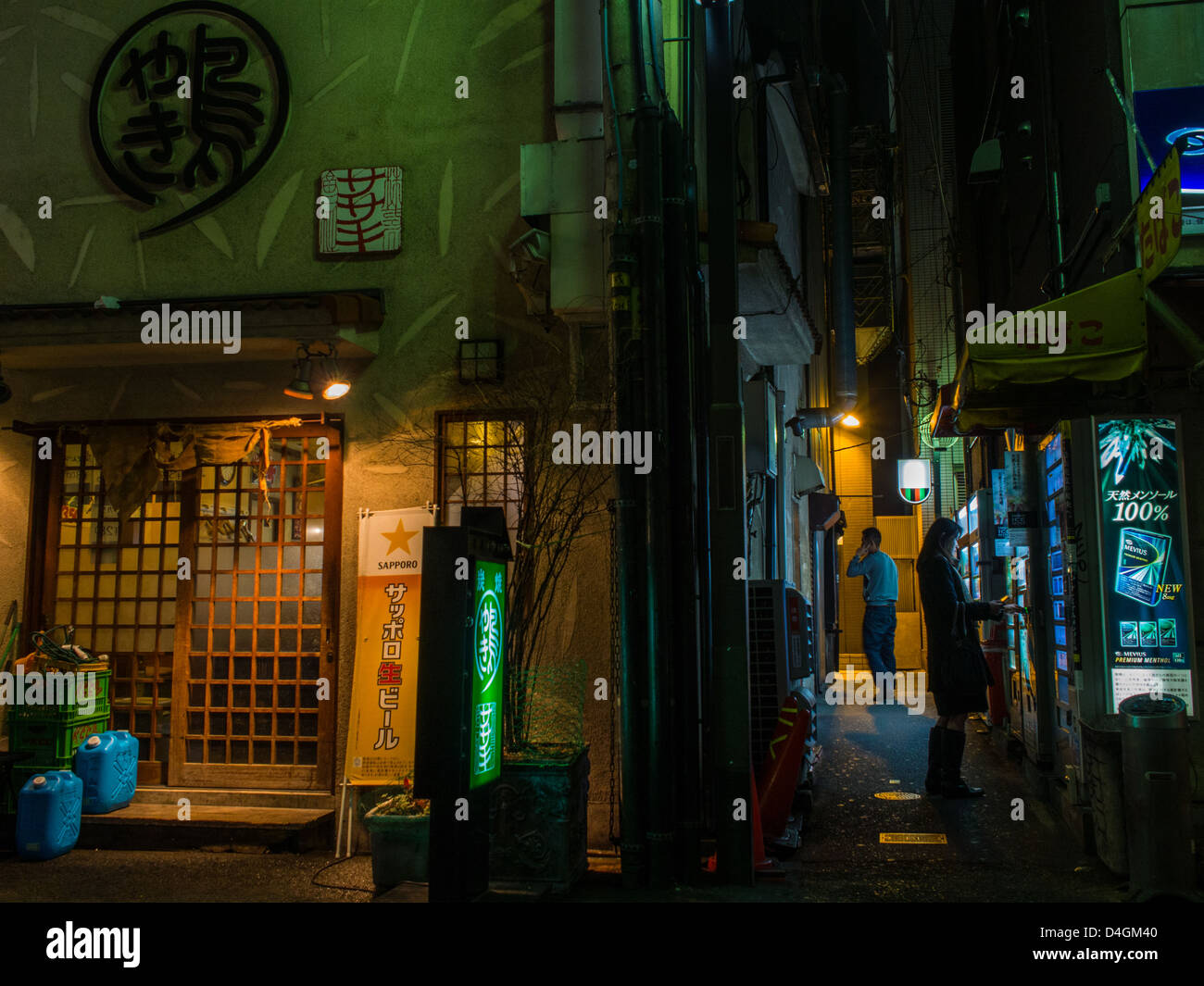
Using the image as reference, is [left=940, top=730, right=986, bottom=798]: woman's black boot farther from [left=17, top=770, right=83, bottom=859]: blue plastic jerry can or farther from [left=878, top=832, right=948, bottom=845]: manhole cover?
[left=17, top=770, right=83, bottom=859]: blue plastic jerry can

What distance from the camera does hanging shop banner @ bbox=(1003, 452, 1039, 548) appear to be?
949cm

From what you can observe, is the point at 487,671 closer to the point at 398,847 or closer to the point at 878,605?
the point at 398,847

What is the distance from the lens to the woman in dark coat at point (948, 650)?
8.61 meters

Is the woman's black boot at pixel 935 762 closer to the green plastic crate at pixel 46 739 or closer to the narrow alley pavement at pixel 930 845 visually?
the narrow alley pavement at pixel 930 845

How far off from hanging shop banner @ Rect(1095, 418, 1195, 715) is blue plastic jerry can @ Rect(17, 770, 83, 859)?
855 centimetres

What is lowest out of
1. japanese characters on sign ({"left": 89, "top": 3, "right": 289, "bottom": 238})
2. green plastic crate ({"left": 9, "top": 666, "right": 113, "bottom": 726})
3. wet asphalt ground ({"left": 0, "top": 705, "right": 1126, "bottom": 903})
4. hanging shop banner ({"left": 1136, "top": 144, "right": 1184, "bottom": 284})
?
wet asphalt ground ({"left": 0, "top": 705, "right": 1126, "bottom": 903})

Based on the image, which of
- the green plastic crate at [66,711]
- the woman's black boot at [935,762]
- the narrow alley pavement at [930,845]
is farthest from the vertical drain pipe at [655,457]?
the green plastic crate at [66,711]

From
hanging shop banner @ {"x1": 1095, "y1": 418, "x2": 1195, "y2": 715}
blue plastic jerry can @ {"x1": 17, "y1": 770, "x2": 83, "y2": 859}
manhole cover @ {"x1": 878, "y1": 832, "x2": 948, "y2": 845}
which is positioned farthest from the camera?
blue plastic jerry can @ {"x1": 17, "y1": 770, "x2": 83, "y2": 859}

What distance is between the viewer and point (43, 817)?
7.87 metres

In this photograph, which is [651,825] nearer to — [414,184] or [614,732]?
[614,732]

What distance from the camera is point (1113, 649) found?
7297 mm

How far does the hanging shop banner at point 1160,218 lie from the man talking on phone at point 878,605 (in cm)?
868

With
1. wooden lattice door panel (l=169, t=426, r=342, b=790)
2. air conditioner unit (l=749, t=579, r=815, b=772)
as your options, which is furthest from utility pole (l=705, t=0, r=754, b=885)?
wooden lattice door panel (l=169, t=426, r=342, b=790)

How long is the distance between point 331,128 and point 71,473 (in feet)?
14.3
